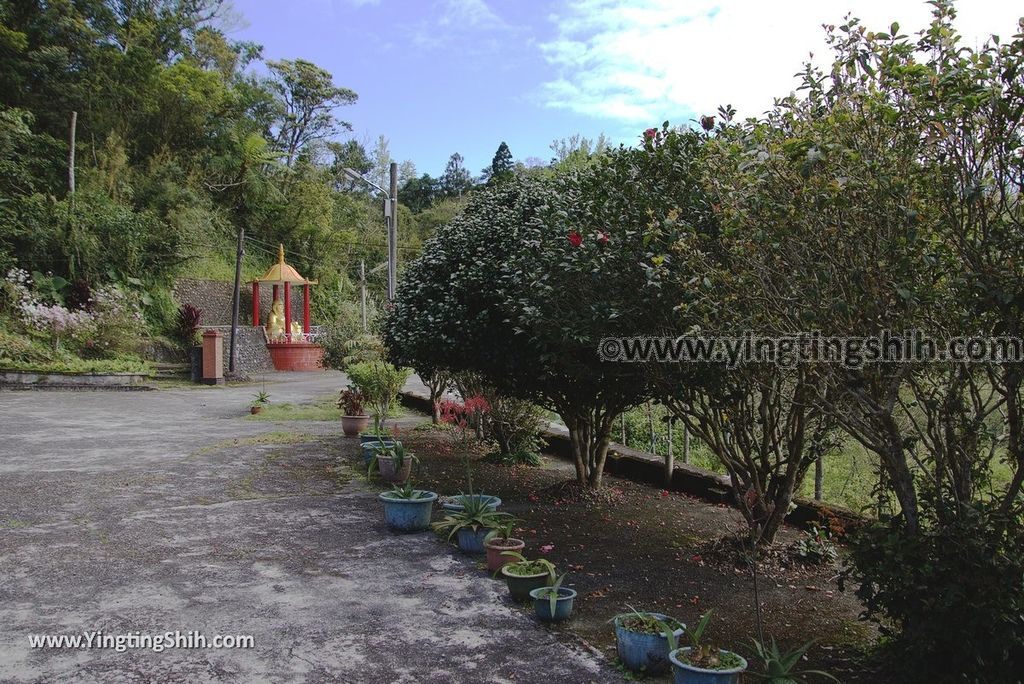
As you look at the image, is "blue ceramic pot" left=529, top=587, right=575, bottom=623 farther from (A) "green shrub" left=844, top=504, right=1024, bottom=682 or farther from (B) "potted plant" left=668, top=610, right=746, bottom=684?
(A) "green shrub" left=844, top=504, right=1024, bottom=682

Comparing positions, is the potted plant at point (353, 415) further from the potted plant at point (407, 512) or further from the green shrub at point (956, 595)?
the green shrub at point (956, 595)

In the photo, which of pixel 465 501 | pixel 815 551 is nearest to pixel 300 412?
pixel 465 501

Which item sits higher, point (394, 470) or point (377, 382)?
point (377, 382)

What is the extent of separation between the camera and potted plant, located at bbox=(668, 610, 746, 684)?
10.3 feet

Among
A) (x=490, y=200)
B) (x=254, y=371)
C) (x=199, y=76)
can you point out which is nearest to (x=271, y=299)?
(x=254, y=371)

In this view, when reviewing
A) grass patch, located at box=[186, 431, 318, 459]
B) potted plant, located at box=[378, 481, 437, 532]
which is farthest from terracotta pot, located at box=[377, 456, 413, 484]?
grass patch, located at box=[186, 431, 318, 459]

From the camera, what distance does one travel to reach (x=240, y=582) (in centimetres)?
479

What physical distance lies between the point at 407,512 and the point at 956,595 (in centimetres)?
407

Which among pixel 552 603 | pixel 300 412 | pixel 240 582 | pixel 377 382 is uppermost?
pixel 377 382

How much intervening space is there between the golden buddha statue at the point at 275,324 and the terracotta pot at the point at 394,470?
726 inches

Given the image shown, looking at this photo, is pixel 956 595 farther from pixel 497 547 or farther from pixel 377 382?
pixel 377 382

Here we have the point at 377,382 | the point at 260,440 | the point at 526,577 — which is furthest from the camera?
the point at 377,382

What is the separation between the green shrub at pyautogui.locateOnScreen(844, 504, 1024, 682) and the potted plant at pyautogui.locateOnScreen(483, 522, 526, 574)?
7.82 ft

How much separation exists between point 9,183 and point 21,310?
5.73 metres
